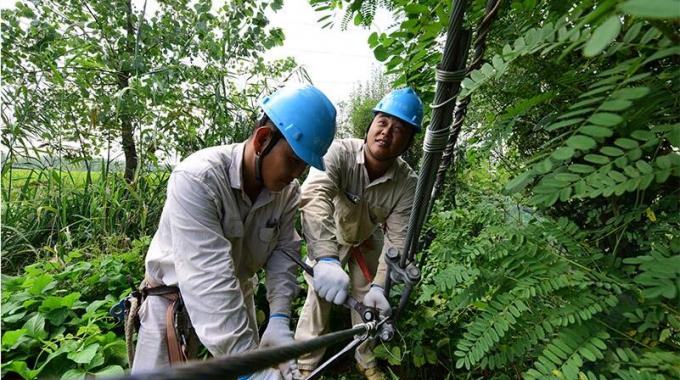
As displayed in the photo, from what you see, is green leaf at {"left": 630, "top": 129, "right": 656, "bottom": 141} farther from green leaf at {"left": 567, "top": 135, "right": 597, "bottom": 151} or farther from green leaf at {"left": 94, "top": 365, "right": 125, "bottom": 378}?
green leaf at {"left": 94, "top": 365, "right": 125, "bottom": 378}

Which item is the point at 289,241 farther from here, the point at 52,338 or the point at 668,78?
the point at 668,78

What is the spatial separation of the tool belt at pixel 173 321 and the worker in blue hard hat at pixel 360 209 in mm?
764

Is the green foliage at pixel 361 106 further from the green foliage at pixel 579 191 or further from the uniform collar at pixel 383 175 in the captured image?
the green foliage at pixel 579 191

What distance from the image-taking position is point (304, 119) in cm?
170

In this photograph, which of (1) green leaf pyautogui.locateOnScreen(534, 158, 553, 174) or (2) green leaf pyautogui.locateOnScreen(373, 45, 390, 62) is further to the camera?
(2) green leaf pyautogui.locateOnScreen(373, 45, 390, 62)

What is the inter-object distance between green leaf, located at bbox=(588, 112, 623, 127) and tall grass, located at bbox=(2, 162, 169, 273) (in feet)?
13.0

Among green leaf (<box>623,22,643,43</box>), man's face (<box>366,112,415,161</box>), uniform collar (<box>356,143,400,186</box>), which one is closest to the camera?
green leaf (<box>623,22,643,43</box>)

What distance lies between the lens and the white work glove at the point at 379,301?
219 centimetres

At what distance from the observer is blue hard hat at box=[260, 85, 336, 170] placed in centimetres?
169

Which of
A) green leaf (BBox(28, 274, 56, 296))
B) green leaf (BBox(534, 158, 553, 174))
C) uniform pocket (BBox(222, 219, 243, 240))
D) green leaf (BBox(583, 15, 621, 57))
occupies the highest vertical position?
green leaf (BBox(583, 15, 621, 57))

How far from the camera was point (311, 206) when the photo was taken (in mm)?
2549

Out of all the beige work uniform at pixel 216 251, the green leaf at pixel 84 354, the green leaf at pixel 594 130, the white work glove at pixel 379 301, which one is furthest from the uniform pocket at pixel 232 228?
the green leaf at pixel 594 130

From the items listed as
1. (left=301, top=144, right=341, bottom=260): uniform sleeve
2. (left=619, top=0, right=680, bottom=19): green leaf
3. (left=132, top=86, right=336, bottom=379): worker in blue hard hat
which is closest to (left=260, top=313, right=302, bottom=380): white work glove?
(left=132, top=86, right=336, bottom=379): worker in blue hard hat

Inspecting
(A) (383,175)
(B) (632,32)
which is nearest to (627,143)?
(B) (632,32)
